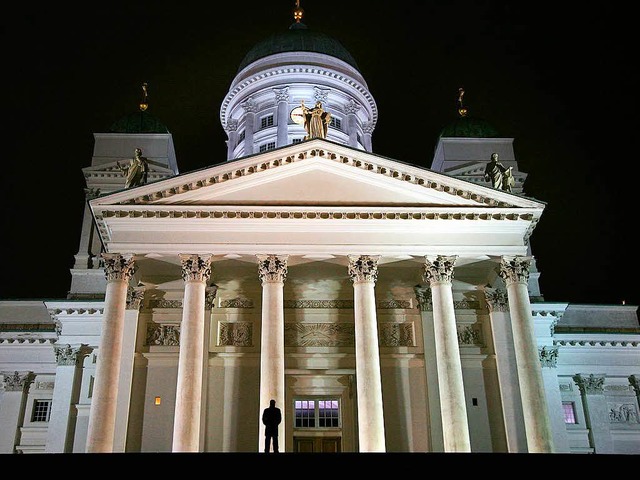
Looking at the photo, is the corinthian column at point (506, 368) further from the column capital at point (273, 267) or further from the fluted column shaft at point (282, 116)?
the fluted column shaft at point (282, 116)

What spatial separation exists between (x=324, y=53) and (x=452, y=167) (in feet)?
43.2

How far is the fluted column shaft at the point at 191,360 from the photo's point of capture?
20844 millimetres

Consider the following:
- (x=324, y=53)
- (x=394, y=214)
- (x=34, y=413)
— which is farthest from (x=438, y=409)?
(x=324, y=53)

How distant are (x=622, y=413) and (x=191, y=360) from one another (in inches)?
844

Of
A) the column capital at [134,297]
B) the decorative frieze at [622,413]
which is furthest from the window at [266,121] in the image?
the decorative frieze at [622,413]

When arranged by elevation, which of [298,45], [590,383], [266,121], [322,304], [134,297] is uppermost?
[298,45]

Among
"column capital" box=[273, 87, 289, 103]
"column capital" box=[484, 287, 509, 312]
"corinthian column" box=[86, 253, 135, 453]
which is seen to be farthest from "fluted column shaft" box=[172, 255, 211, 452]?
"column capital" box=[273, 87, 289, 103]

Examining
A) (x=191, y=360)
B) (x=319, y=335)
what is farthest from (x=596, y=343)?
(x=191, y=360)

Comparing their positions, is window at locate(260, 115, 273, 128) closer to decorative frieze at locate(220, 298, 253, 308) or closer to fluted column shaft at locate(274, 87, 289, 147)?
fluted column shaft at locate(274, 87, 289, 147)

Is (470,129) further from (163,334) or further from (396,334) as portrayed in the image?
(163,334)

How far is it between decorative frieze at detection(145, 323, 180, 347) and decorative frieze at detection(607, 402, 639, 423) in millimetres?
20156

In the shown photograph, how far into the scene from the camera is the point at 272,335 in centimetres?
2214

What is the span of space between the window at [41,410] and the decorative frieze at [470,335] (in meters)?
18.6

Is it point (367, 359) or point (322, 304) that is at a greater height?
point (322, 304)
